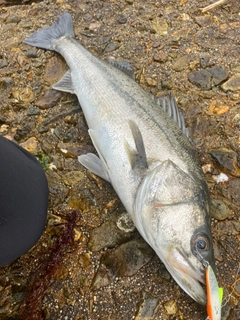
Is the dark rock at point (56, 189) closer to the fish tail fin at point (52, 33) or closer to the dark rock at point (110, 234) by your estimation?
the dark rock at point (110, 234)

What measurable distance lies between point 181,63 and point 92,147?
64.6 inches

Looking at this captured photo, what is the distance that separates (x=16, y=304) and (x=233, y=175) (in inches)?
92.8

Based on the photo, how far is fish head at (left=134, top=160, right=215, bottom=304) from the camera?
2457mm

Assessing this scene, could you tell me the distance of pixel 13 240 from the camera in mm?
2502

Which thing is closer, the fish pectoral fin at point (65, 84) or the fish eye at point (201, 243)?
the fish eye at point (201, 243)

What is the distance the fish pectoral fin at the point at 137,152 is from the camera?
2.99m

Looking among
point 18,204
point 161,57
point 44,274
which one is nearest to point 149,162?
point 18,204

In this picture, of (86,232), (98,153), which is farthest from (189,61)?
(86,232)

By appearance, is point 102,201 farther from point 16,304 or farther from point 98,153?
point 16,304

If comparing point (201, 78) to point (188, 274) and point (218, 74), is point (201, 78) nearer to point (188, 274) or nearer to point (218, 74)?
point (218, 74)

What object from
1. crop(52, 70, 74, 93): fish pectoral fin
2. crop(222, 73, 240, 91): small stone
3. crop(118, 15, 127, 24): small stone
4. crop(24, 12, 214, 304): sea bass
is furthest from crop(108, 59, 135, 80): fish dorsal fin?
crop(222, 73, 240, 91): small stone

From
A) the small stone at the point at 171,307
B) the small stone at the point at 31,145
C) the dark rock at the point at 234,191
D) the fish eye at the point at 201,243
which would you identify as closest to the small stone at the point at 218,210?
the dark rock at the point at 234,191

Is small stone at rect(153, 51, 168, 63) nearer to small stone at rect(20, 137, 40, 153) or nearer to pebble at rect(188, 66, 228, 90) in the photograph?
pebble at rect(188, 66, 228, 90)

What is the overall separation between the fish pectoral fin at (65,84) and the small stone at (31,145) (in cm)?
74
